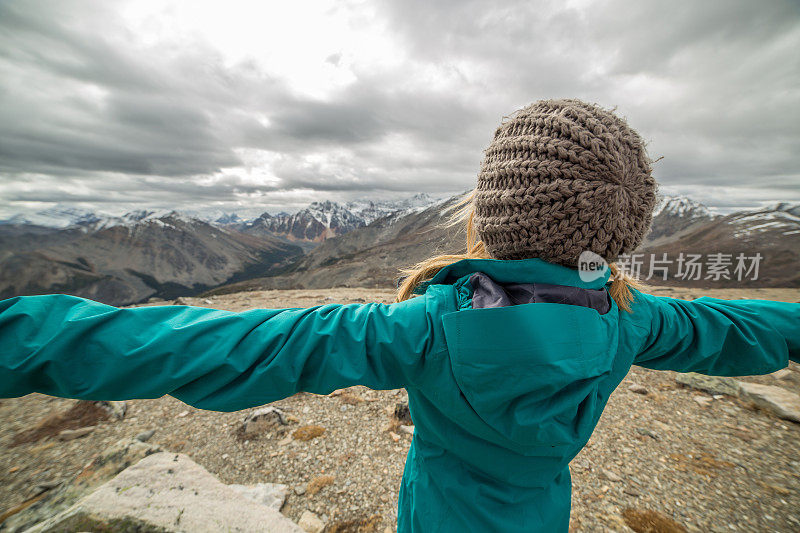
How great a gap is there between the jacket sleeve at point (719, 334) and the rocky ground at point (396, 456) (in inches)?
109

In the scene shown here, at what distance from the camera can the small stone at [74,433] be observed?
4.77 meters

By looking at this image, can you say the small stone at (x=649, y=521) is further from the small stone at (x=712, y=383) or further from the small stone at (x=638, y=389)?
the small stone at (x=712, y=383)

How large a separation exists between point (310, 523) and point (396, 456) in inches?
55.9

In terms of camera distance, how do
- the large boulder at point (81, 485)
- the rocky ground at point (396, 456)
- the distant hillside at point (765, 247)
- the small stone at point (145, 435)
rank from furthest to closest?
the distant hillside at point (765, 247) < the small stone at point (145, 435) < the rocky ground at point (396, 456) < the large boulder at point (81, 485)

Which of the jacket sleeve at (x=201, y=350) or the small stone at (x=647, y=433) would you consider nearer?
the jacket sleeve at (x=201, y=350)

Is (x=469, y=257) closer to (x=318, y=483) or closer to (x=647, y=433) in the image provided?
(x=318, y=483)

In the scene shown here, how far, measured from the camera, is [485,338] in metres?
1.32

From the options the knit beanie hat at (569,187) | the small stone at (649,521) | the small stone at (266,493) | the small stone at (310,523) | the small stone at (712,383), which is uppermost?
the knit beanie hat at (569,187)

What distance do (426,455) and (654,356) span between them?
165 centimetres

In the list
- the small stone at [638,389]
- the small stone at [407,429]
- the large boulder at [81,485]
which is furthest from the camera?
the small stone at [638,389]

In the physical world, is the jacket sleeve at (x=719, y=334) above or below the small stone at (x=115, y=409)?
above

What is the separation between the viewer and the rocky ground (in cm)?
376

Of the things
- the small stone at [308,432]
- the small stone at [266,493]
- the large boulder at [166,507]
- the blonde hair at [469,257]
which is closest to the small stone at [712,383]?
the blonde hair at [469,257]

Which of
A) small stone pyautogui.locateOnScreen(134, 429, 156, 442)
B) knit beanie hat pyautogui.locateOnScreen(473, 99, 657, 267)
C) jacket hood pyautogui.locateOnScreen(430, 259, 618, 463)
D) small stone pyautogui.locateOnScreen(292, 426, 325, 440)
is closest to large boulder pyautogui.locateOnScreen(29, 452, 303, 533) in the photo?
small stone pyautogui.locateOnScreen(292, 426, 325, 440)
